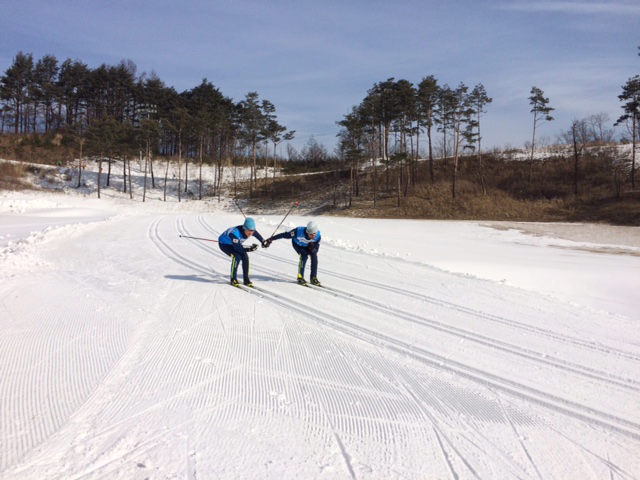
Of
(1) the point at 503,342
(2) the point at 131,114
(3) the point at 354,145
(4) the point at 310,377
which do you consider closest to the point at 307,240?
(1) the point at 503,342

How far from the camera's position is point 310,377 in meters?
4.70

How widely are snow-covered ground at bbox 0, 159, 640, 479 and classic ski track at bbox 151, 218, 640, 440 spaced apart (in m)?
0.02

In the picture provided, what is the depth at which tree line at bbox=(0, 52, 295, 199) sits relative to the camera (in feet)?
167

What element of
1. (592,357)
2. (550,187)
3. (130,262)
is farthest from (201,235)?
(550,187)

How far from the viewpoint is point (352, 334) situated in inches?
243

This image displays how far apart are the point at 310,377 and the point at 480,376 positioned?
2.10 m

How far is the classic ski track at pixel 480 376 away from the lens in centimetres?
401

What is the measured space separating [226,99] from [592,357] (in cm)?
6582

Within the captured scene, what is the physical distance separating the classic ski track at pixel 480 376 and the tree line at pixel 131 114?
48.4 meters

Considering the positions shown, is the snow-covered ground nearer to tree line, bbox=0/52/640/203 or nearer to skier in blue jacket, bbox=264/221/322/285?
skier in blue jacket, bbox=264/221/322/285

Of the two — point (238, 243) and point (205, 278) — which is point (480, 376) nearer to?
point (238, 243)

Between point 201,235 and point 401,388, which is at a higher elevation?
point 201,235

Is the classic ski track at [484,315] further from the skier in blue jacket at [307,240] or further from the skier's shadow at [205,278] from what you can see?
the skier in blue jacket at [307,240]

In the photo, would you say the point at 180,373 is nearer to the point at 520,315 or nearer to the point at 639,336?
the point at 520,315
